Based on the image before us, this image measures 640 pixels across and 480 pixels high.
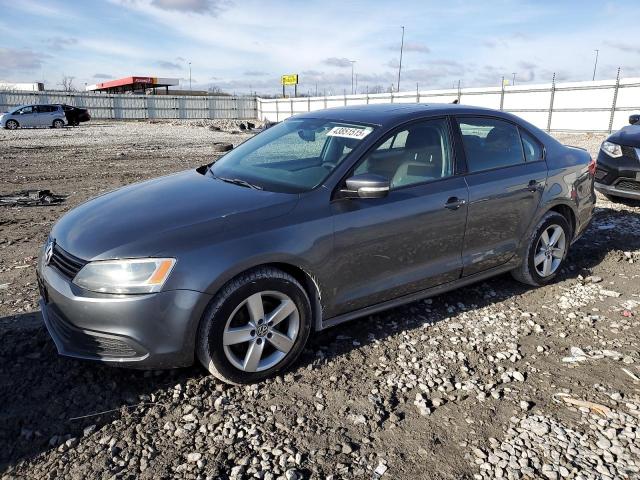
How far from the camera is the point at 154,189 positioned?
3.80m

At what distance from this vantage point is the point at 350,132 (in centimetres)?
385

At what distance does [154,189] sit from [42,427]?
5.73 feet

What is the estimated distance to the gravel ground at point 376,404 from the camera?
254 centimetres

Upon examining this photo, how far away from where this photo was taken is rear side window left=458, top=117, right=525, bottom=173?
4.19 meters

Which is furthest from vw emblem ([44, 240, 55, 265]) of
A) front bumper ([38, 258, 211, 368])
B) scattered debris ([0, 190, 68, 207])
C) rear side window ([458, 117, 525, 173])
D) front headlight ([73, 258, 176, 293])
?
scattered debris ([0, 190, 68, 207])

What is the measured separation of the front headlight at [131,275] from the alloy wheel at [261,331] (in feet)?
1.57

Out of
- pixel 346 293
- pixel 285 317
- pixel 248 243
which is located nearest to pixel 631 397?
pixel 346 293

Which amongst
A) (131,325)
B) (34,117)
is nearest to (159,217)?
(131,325)

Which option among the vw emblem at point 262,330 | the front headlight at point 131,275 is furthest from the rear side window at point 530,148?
the front headlight at point 131,275

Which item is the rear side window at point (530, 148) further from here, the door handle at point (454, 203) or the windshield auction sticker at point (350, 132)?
the windshield auction sticker at point (350, 132)

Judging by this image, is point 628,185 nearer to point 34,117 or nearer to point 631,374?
point 631,374

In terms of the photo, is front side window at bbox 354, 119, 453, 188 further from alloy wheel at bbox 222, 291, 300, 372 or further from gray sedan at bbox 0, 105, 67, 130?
gray sedan at bbox 0, 105, 67, 130

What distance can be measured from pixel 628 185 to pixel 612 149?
661 millimetres

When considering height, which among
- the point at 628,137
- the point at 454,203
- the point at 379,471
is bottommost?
the point at 379,471
